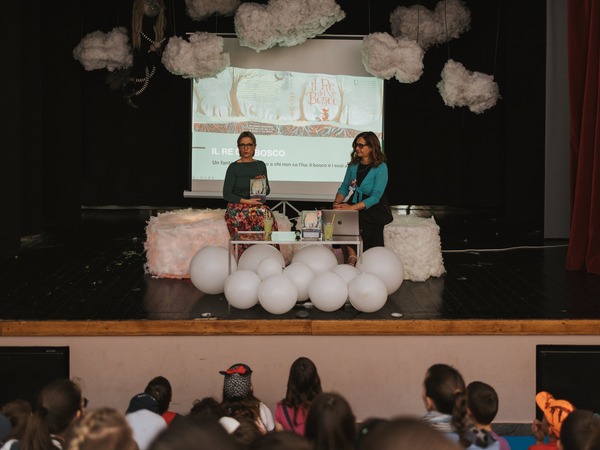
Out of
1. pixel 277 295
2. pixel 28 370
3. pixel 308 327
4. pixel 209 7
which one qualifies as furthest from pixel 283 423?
pixel 209 7

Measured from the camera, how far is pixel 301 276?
5.62 m

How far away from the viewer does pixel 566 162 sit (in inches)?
352

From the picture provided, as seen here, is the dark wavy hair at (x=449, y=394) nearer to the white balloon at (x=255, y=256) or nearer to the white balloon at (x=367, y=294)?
the white balloon at (x=367, y=294)

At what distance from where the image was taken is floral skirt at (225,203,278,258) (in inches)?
265

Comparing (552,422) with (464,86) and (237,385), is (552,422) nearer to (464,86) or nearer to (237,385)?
(237,385)

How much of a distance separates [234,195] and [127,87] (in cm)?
488

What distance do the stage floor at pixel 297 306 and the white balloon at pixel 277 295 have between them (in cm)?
5

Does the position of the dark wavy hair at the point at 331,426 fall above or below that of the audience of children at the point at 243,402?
above

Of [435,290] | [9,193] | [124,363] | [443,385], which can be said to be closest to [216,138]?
[9,193]

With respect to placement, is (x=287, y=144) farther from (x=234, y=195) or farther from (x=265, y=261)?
(x=265, y=261)

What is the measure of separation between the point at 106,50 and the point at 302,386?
25.0ft

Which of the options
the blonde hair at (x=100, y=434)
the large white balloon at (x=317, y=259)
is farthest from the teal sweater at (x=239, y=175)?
the blonde hair at (x=100, y=434)

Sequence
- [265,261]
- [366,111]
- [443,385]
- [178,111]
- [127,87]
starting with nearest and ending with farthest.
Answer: [443,385] → [265,261] → [366,111] → [127,87] → [178,111]

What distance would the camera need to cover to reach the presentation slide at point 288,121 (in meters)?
9.94
